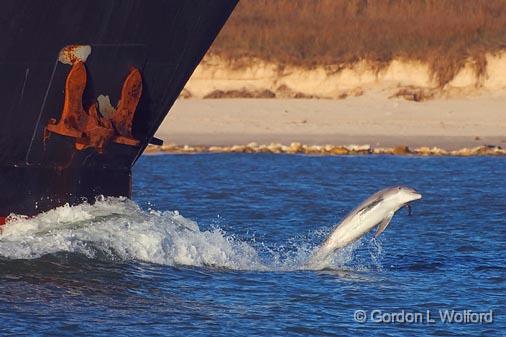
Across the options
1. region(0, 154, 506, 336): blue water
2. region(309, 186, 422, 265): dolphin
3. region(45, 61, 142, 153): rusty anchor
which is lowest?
region(0, 154, 506, 336): blue water

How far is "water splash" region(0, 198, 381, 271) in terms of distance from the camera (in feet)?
44.7

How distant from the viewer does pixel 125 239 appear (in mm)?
14141

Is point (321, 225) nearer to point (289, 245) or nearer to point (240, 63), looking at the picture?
→ point (289, 245)

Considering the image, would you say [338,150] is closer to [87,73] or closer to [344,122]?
[344,122]

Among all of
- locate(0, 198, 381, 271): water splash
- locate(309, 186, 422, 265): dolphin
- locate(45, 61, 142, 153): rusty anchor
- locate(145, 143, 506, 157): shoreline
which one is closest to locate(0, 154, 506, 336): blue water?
locate(0, 198, 381, 271): water splash

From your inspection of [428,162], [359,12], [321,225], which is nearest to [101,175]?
[321,225]

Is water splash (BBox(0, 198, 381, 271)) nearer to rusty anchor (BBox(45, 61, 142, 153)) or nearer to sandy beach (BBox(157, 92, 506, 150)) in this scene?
rusty anchor (BBox(45, 61, 142, 153))

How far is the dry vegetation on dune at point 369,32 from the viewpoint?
39.3 m

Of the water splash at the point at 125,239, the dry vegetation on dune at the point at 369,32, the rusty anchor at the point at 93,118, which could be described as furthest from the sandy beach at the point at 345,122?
the rusty anchor at the point at 93,118

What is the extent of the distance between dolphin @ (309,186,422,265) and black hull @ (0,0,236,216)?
8.00 ft

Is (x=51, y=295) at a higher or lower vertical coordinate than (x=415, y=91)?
lower

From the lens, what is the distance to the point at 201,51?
1466cm

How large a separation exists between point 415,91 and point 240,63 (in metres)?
5.71

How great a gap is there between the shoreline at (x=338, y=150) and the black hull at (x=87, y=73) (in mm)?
16198
